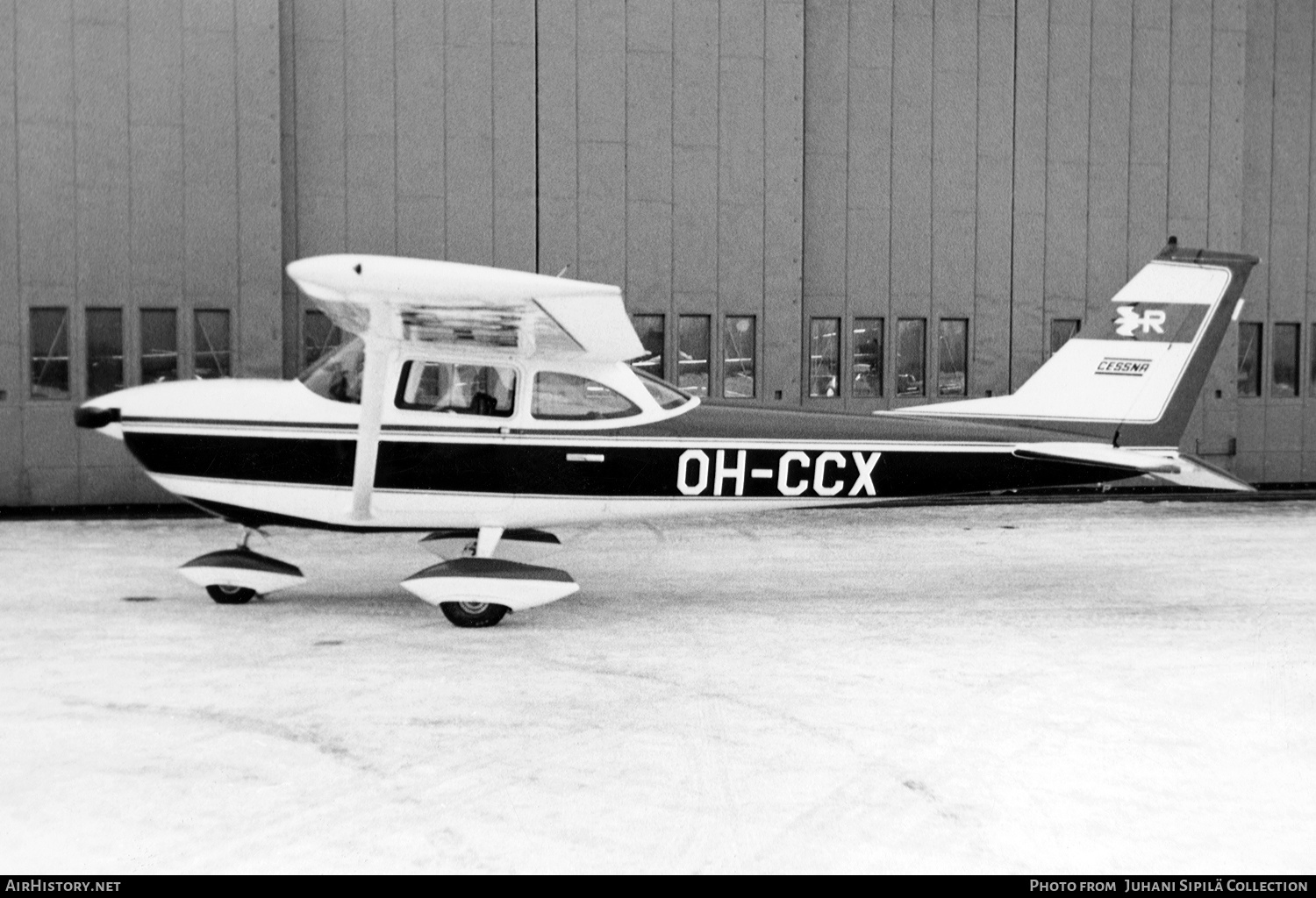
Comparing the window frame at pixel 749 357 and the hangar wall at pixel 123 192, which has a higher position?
the hangar wall at pixel 123 192

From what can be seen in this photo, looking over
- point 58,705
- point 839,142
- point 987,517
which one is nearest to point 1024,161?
point 839,142

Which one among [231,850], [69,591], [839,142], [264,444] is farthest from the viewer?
[839,142]

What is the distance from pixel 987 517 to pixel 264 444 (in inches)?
328

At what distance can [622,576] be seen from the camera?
9.50 m

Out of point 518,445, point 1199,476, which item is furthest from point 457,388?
point 1199,476

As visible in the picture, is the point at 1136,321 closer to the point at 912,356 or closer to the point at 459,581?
the point at 459,581

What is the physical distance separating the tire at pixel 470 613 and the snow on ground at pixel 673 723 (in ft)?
0.72

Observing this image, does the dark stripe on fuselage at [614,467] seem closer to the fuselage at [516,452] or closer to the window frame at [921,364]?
the fuselage at [516,452]

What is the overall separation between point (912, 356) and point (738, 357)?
224 centimetres

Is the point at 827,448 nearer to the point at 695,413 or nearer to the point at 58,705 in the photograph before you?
the point at 695,413

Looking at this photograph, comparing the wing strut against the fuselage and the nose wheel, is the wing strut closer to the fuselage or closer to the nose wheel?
the fuselage

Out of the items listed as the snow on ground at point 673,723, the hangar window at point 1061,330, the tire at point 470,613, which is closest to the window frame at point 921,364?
the hangar window at point 1061,330

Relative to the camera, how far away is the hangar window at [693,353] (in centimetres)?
1430

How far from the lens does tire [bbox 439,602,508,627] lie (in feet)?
24.2
